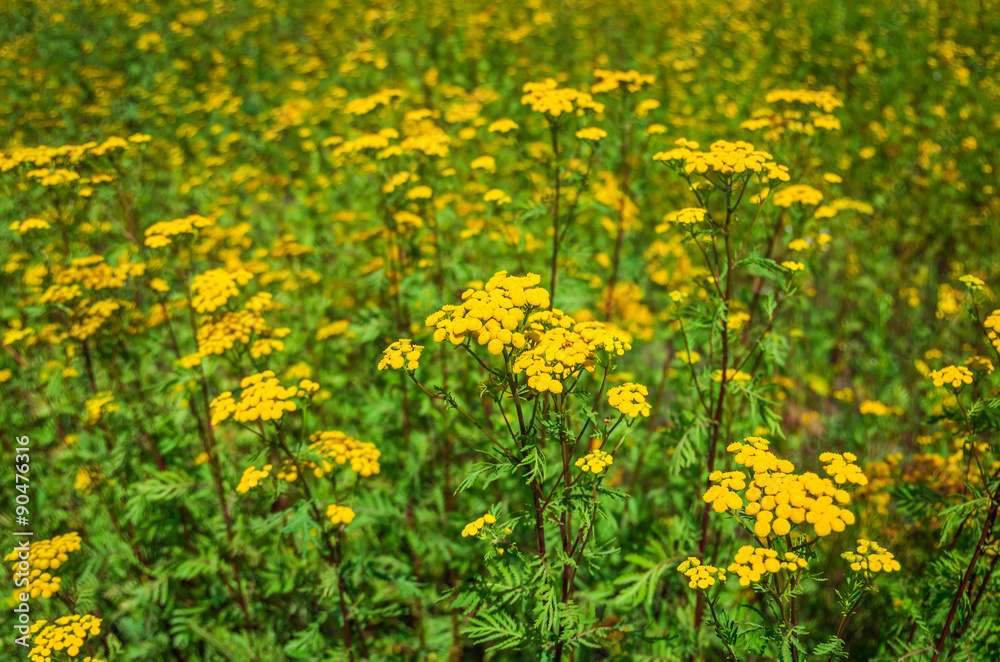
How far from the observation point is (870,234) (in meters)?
7.60

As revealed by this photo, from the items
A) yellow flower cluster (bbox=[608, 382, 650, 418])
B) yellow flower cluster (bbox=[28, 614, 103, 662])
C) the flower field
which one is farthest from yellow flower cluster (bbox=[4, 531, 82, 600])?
yellow flower cluster (bbox=[608, 382, 650, 418])

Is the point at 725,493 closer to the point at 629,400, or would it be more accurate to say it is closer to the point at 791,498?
the point at 791,498

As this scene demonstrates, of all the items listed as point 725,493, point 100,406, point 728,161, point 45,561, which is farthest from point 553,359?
point 100,406

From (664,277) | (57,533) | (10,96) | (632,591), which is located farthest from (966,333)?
(10,96)

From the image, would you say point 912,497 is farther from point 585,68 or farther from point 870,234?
point 585,68

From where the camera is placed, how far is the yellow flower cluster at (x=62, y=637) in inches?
113

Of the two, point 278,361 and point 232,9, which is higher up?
point 232,9

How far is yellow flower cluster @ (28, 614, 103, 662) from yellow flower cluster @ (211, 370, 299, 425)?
1223 millimetres

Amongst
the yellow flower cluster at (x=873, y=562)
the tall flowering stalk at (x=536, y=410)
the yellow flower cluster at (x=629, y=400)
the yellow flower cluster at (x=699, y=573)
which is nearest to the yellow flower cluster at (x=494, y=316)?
the tall flowering stalk at (x=536, y=410)

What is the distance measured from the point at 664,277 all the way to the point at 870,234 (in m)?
4.28

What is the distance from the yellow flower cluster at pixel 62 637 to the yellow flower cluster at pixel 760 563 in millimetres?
3145

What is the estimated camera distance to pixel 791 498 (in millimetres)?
2244

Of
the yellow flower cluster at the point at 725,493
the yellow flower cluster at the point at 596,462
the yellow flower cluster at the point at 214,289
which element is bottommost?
the yellow flower cluster at the point at 725,493

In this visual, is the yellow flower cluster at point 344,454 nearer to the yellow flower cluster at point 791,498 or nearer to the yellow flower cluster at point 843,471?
the yellow flower cluster at point 791,498
